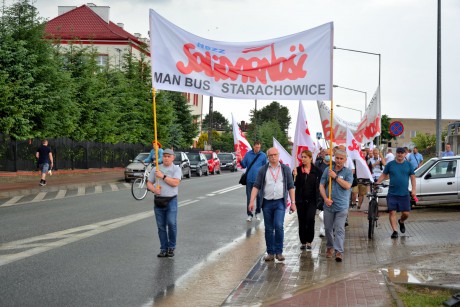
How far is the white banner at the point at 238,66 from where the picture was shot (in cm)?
1036

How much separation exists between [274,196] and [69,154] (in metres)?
29.5

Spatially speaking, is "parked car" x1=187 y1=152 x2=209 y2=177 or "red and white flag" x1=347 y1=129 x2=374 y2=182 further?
"parked car" x1=187 y1=152 x2=209 y2=177

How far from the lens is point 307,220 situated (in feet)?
36.0

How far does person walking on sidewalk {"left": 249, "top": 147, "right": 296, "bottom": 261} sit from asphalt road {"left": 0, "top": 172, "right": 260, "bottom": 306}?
0.51 meters

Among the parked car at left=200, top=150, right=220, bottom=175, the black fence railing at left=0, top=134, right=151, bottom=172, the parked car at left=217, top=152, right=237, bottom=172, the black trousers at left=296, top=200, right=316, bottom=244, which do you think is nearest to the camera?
the black trousers at left=296, top=200, right=316, bottom=244

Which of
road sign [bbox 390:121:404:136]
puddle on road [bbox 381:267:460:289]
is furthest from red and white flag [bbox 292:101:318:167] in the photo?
road sign [bbox 390:121:404:136]

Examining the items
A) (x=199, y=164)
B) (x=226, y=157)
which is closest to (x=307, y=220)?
(x=199, y=164)

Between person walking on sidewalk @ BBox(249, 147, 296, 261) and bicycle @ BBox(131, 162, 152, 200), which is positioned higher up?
person walking on sidewalk @ BBox(249, 147, 296, 261)

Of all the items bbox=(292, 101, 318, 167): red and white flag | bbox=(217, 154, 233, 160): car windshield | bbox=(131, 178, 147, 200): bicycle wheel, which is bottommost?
bbox=(131, 178, 147, 200): bicycle wheel

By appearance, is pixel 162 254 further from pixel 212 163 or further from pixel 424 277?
pixel 212 163

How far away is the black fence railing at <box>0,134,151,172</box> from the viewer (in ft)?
98.3

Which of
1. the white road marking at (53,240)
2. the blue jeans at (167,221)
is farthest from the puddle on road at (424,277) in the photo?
the white road marking at (53,240)

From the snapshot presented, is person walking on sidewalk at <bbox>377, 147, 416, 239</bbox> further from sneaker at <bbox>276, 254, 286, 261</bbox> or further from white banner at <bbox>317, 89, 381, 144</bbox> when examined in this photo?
white banner at <bbox>317, 89, 381, 144</bbox>

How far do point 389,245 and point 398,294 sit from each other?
4700mm
